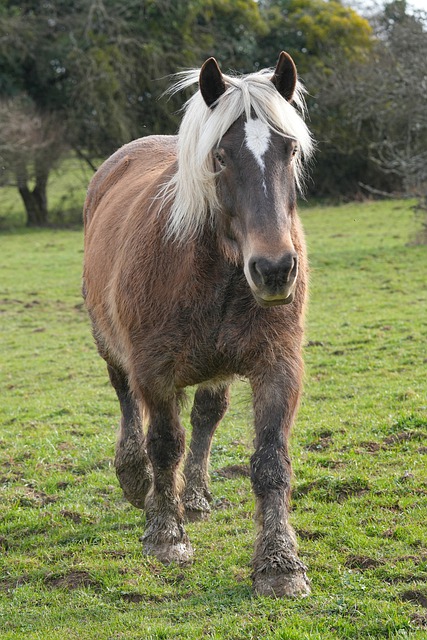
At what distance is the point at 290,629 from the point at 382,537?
1.14 metres

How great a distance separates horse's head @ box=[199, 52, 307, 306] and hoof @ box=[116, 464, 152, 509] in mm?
2082

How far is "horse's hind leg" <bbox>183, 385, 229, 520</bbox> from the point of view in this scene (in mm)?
5246

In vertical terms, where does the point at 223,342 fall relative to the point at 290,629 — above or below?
above

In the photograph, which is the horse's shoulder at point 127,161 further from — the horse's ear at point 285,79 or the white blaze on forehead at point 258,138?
the white blaze on forehead at point 258,138

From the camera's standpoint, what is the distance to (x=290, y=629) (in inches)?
134

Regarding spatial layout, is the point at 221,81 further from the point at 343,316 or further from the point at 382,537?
the point at 343,316

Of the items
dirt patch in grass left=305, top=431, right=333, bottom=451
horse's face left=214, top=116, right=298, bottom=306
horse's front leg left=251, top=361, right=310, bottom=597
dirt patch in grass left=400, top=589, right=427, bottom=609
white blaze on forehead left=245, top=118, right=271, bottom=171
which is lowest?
dirt patch in grass left=305, top=431, right=333, bottom=451

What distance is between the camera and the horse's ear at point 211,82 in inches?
153

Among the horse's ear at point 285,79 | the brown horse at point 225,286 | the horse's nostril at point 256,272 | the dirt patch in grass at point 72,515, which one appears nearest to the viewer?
the horse's nostril at point 256,272

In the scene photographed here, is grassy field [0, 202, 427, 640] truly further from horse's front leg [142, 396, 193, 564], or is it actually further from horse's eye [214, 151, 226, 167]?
horse's eye [214, 151, 226, 167]

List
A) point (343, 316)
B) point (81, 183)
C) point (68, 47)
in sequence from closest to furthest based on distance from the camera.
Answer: point (343, 316)
point (68, 47)
point (81, 183)

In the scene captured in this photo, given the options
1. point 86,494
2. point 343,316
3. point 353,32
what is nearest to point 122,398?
point 86,494

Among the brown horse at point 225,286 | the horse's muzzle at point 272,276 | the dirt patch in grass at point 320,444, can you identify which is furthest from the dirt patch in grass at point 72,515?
the horse's muzzle at point 272,276

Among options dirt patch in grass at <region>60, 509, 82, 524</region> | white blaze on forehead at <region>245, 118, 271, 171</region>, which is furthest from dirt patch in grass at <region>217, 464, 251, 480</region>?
white blaze on forehead at <region>245, 118, 271, 171</region>
